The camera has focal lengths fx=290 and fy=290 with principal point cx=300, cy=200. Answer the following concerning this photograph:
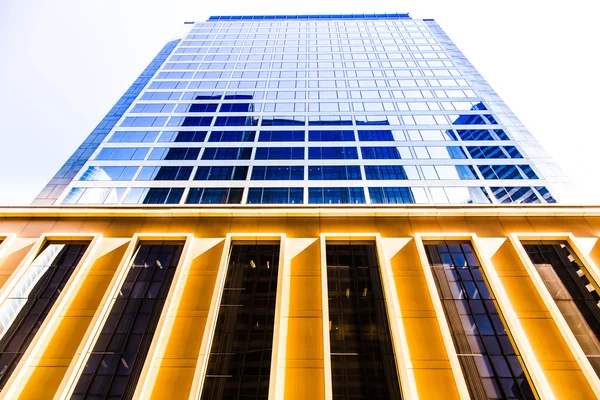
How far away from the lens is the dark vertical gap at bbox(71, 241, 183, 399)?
36.2ft

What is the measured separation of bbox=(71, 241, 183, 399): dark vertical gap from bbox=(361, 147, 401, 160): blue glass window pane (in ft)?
90.9

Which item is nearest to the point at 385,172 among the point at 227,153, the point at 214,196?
the point at 227,153

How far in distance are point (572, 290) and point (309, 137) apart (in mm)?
31702

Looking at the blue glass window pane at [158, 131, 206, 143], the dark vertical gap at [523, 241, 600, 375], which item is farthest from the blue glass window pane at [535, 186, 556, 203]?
the blue glass window pane at [158, 131, 206, 143]

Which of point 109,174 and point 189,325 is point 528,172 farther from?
point 109,174

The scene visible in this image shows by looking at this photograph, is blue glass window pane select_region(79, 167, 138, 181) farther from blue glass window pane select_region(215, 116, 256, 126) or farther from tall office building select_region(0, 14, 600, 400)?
tall office building select_region(0, 14, 600, 400)

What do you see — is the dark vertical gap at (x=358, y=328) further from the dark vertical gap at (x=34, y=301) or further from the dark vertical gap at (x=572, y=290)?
the dark vertical gap at (x=34, y=301)

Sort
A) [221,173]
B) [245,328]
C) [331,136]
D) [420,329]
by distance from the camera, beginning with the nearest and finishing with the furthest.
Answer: [420,329] → [245,328] → [221,173] → [331,136]

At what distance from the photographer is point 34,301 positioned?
44.3 feet

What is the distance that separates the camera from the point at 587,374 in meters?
10.2

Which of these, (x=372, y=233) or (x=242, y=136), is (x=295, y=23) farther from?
(x=372, y=233)

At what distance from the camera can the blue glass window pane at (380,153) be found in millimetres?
36938

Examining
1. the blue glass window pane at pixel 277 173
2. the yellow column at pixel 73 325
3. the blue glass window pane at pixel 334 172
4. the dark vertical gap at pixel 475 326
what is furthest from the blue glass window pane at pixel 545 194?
the yellow column at pixel 73 325

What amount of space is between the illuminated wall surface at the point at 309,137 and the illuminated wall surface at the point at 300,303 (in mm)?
16642
